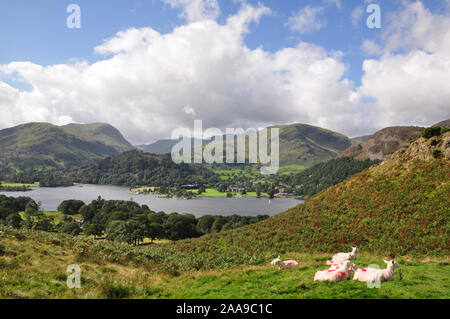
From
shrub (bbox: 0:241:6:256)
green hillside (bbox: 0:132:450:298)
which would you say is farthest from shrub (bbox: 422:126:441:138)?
shrub (bbox: 0:241:6:256)

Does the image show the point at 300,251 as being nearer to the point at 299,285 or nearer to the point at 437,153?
the point at 299,285

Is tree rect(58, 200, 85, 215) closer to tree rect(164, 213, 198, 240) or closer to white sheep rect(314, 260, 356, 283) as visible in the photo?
tree rect(164, 213, 198, 240)

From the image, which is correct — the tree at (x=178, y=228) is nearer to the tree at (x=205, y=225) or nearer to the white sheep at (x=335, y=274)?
the tree at (x=205, y=225)

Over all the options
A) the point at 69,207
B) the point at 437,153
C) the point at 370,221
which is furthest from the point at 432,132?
the point at 69,207
